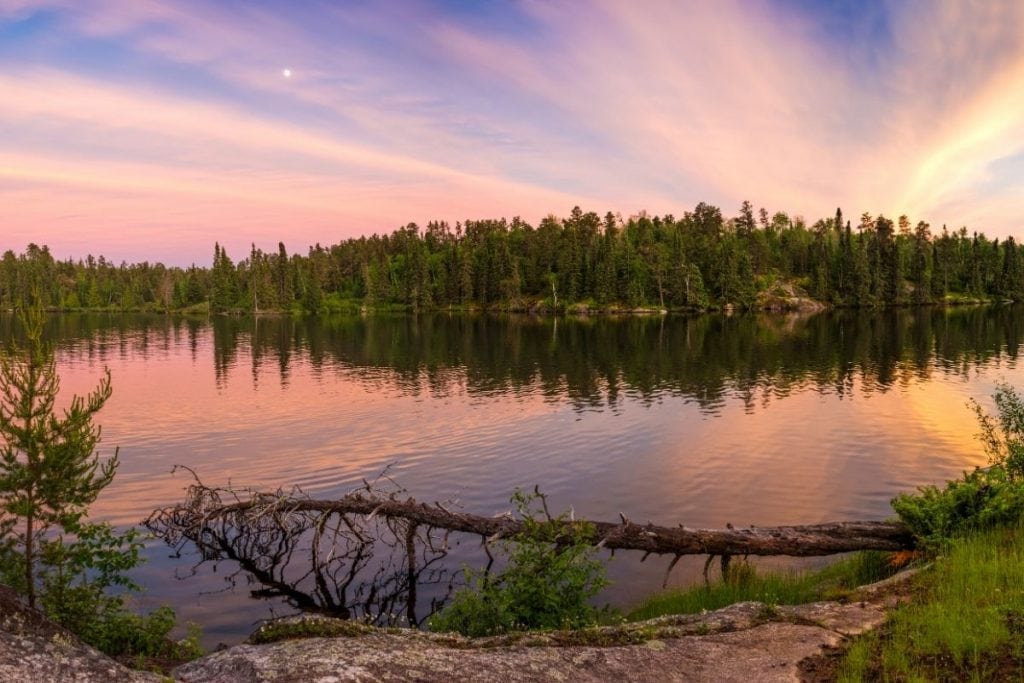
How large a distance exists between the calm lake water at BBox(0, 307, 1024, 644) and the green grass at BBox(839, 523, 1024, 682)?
29.0 feet

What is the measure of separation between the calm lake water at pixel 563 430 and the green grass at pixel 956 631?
8853 mm

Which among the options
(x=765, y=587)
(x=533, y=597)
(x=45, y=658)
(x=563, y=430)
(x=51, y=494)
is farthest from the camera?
(x=563, y=430)

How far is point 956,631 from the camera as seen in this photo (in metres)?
10.3

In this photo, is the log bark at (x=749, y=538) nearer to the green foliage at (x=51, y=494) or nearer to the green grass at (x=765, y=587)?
the green grass at (x=765, y=587)

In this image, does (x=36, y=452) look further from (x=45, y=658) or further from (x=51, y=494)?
(x=45, y=658)

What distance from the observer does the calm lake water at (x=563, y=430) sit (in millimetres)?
26906

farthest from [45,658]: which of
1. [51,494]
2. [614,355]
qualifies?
[614,355]

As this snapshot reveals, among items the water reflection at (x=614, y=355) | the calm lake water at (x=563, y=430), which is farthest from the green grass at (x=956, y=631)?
the water reflection at (x=614, y=355)

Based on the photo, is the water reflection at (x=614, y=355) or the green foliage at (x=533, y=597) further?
the water reflection at (x=614, y=355)

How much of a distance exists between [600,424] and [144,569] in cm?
2828

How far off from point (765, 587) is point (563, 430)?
942 inches

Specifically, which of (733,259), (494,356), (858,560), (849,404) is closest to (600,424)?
(849,404)

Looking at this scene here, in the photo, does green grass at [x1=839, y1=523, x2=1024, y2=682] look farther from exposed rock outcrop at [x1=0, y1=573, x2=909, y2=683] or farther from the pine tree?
the pine tree

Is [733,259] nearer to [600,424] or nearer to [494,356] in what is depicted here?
[494,356]
